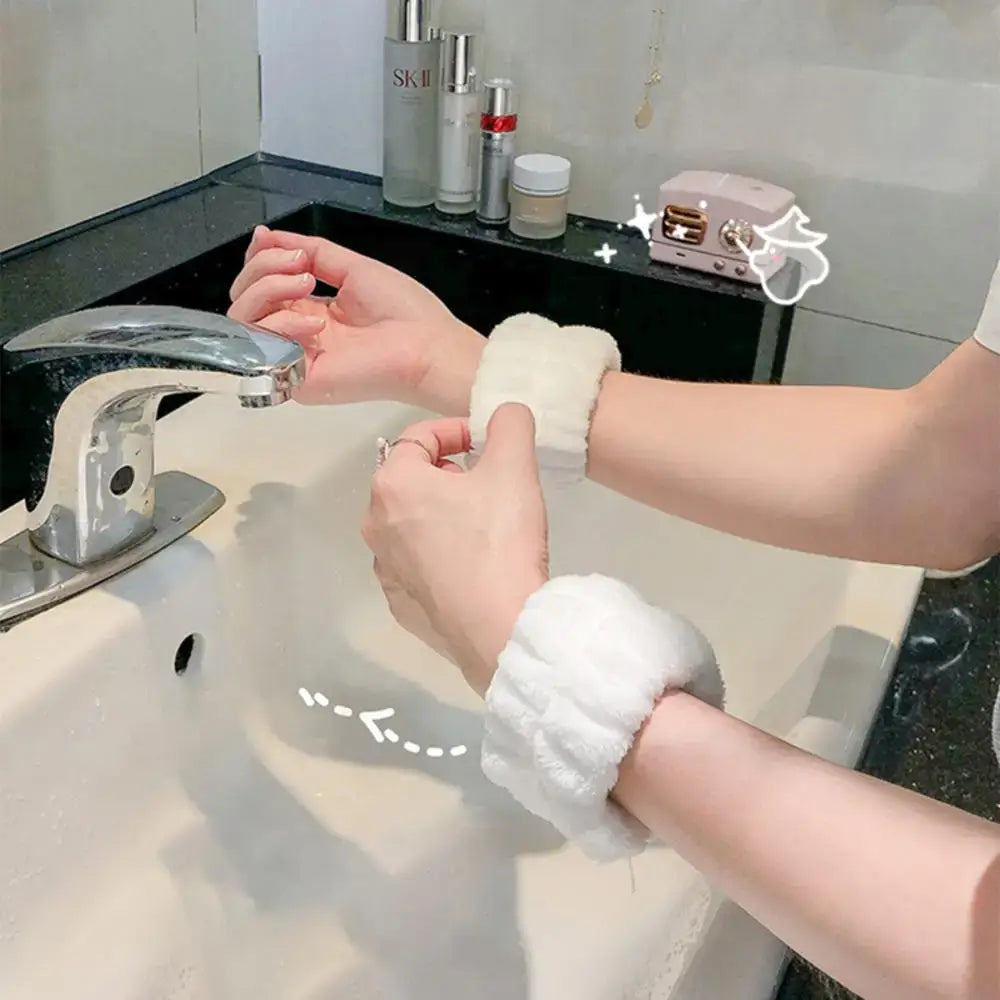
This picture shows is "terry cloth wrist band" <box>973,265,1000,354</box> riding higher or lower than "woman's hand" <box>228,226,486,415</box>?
higher

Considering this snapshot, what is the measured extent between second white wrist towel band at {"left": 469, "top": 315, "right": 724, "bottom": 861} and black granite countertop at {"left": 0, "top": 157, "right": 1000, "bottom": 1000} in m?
0.16

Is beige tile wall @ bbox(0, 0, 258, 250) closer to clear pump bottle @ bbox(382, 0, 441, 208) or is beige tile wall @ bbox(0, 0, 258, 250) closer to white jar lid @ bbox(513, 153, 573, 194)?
clear pump bottle @ bbox(382, 0, 441, 208)

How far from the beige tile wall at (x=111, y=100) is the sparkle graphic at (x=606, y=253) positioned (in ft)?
1.04

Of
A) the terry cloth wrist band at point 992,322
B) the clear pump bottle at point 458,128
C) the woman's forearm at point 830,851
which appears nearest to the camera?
the woman's forearm at point 830,851

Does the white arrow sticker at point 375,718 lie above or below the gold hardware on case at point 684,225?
below

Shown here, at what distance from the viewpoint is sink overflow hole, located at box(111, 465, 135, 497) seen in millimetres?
614

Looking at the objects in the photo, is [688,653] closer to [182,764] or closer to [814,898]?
[814,898]

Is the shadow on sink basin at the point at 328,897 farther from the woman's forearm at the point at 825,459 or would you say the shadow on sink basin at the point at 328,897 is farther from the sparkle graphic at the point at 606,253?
the sparkle graphic at the point at 606,253

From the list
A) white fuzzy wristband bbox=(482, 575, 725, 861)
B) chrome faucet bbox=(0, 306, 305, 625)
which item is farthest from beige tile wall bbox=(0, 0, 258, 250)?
white fuzzy wristband bbox=(482, 575, 725, 861)

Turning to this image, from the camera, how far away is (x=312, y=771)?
737mm

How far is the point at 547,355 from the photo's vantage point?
2.20 feet

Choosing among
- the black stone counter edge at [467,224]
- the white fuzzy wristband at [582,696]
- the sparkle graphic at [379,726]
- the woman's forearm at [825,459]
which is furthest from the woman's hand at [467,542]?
the black stone counter edge at [467,224]

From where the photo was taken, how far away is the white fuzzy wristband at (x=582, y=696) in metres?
0.42

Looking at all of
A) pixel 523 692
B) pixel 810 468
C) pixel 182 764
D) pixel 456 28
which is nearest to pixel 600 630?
pixel 523 692
